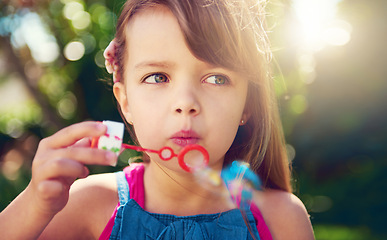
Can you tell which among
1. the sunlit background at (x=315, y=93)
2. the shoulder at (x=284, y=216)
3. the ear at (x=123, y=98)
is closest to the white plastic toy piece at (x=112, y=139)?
the ear at (x=123, y=98)

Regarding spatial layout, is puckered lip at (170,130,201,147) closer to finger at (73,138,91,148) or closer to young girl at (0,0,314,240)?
young girl at (0,0,314,240)

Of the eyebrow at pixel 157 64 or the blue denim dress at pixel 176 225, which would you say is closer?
the eyebrow at pixel 157 64

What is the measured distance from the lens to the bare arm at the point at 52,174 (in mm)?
858

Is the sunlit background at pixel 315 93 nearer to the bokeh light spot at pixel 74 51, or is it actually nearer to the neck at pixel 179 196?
the bokeh light spot at pixel 74 51

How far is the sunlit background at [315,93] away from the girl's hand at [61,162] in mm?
1129

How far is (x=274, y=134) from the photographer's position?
4.43ft

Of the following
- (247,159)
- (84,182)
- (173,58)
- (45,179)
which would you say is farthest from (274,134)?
(45,179)

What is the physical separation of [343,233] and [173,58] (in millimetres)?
1455

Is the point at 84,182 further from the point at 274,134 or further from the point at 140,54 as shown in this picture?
the point at 274,134

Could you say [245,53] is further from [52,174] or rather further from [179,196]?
[52,174]

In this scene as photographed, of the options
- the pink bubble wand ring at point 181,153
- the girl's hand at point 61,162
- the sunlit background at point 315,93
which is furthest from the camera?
the sunlit background at point 315,93

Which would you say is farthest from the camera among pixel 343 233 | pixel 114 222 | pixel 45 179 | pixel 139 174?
pixel 343 233

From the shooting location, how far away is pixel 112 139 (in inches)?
34.9

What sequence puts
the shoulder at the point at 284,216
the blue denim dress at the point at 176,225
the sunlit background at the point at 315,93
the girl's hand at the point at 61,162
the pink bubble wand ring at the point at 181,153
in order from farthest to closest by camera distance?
the sunlit background at the point at 315,93, the shoulder at the point at 284,216, the blue denim dress at the point at 176,225, the pink bubble wand ring at the point at 181,153, the girl's hand at the point at 61,162
